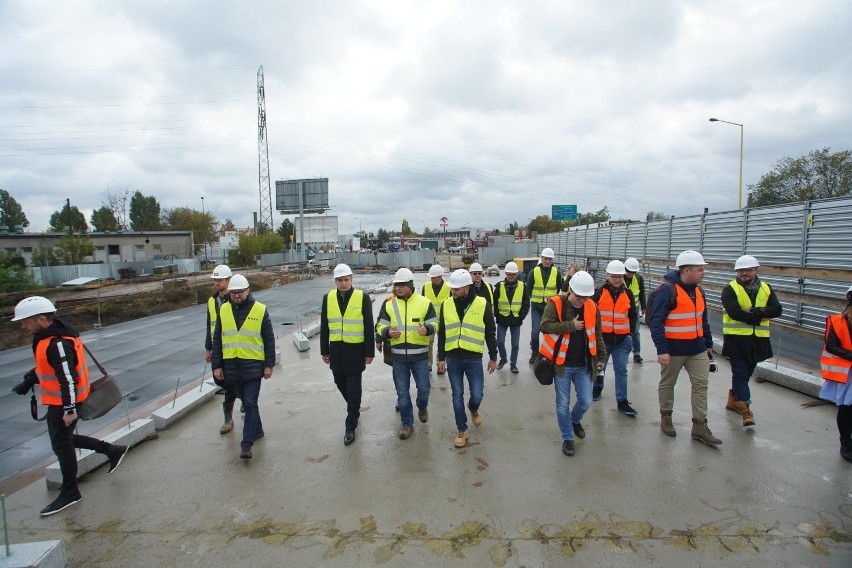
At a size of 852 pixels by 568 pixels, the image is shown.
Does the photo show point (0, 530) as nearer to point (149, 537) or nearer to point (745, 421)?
point (149, 537)

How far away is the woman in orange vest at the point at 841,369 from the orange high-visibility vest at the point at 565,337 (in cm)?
186

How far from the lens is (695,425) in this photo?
4.17 m

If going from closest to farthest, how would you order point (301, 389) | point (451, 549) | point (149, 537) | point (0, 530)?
point (451, 549)
point (149, 537)
point (0, 530)
point (301, 389)

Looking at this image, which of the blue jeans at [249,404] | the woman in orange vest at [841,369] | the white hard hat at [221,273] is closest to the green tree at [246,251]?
the white hard hat at [221,273]

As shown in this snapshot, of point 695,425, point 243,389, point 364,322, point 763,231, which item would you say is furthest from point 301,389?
point 763,231

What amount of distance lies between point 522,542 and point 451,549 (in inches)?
19.1

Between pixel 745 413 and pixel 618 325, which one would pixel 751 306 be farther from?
pixel 618 325

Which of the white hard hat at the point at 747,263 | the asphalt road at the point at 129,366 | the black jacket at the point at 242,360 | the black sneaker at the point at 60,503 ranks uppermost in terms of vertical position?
the white hard hat at the point at 747,263

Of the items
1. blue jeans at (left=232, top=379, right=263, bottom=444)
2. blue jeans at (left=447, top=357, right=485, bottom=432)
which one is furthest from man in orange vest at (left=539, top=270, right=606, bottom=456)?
blue jeans at (left=232, top=379, right=263, bottom=444)

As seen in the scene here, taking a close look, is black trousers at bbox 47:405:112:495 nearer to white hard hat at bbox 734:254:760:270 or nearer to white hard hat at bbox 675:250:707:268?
white hard hat at bbox 675:250:707:268

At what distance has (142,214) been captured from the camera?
7069 centimetres

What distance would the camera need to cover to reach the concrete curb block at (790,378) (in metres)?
5.12

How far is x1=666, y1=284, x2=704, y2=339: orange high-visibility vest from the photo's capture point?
4.09 meters

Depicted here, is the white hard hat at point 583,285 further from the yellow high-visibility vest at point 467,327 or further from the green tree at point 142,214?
the green tree at point 142,214
